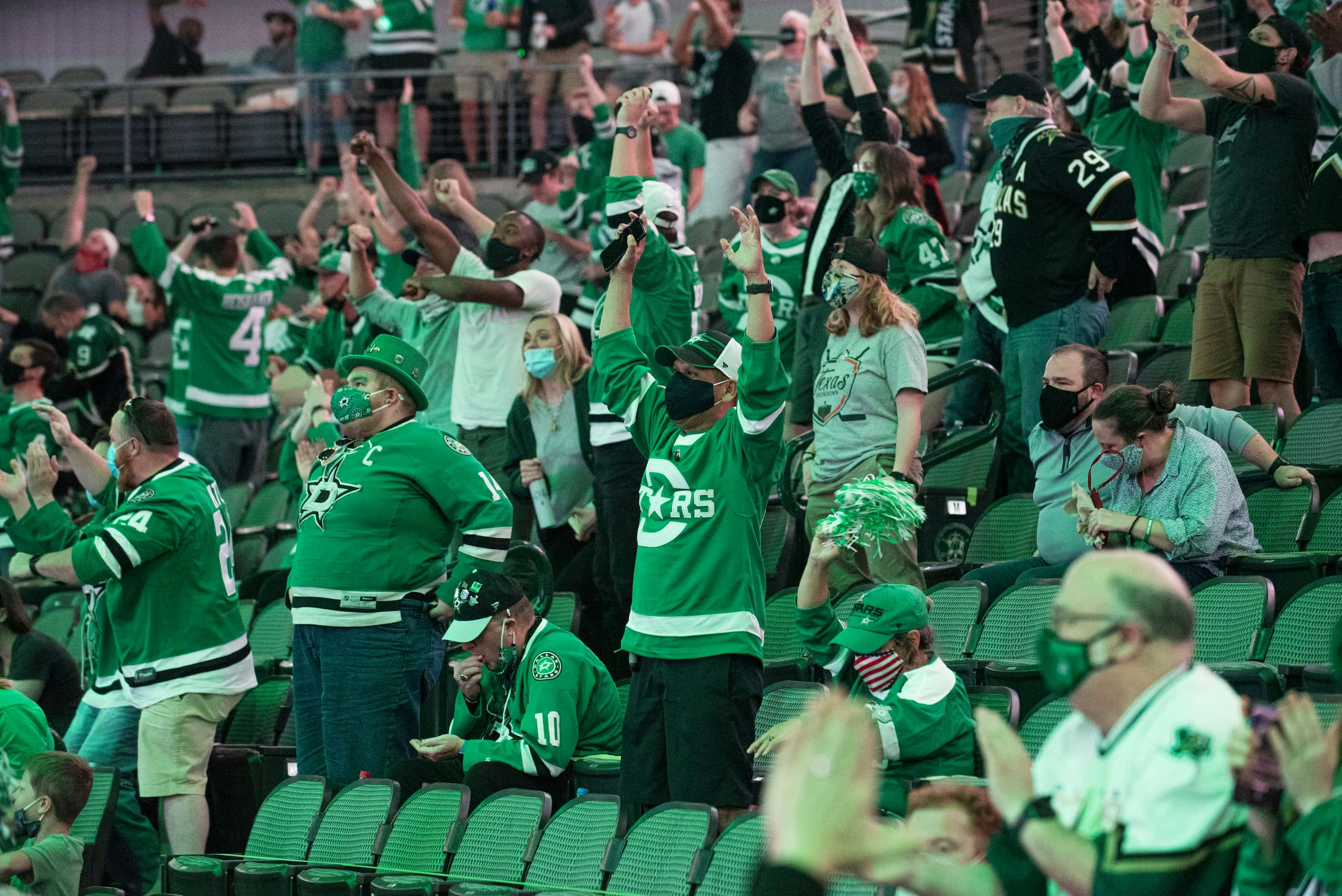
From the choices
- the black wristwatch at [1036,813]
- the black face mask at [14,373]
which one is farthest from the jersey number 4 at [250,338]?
the black wristwatch at [1036,813]

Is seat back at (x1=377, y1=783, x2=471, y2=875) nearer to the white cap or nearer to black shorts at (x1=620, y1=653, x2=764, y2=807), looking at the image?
black shorts at (x1=620, y1=653, x2=764, y2=807)

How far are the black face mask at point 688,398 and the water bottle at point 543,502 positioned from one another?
2.46m

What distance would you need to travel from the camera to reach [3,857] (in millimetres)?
5438

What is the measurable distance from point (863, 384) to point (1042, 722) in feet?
6.04

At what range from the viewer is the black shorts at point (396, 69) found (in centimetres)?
1439

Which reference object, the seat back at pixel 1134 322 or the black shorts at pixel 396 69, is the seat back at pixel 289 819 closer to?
the seat back at pixel 1134 322

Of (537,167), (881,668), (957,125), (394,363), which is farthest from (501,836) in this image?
(957,125)

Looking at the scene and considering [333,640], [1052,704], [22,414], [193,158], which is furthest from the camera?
[193,158]

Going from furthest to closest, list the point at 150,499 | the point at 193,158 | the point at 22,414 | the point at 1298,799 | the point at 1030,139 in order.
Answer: the point at 193,158, the point at 22,414, the point at 1030,139, the point at 150,499, the point at 1298,799

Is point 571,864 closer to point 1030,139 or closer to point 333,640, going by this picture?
point 333,640

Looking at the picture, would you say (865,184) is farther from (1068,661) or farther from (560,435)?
(1068,661)

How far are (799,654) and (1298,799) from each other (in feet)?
12.2

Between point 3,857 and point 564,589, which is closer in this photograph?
point 3,857

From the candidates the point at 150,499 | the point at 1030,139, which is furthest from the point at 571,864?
the point at 1030,139
